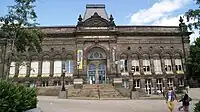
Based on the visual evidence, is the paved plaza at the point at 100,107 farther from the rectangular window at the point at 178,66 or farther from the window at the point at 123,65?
the rectangular window at the point at 178,66

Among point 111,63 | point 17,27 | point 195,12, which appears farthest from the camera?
point 111,63

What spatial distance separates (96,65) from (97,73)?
144 cm

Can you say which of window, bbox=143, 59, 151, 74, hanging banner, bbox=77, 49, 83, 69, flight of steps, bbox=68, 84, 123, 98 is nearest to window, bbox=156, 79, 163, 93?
window, bbox=143, 59, 151, 74

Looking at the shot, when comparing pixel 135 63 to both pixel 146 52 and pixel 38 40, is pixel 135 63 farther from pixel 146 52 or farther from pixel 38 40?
pixel 38 40

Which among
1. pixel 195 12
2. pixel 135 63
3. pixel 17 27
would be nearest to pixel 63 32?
pixel 135 63

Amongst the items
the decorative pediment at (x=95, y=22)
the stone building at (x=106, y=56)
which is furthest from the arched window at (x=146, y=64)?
the decorative pediment at (x=95, y=22)

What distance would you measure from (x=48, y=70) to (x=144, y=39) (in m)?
18.2

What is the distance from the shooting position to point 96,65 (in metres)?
41.6

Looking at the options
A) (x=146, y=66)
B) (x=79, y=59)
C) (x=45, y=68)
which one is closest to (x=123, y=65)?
(x=146, y=66)

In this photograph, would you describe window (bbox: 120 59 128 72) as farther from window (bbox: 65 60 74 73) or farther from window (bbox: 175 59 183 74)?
window (bbox: 175 59 183 74)

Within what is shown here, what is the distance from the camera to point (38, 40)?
23219 mm

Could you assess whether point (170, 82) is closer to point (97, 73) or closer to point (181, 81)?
point (181, 81)

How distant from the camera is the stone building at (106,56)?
40469mm

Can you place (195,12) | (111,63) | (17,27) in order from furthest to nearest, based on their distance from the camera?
(111,63) → (17,27) → (195,12)
